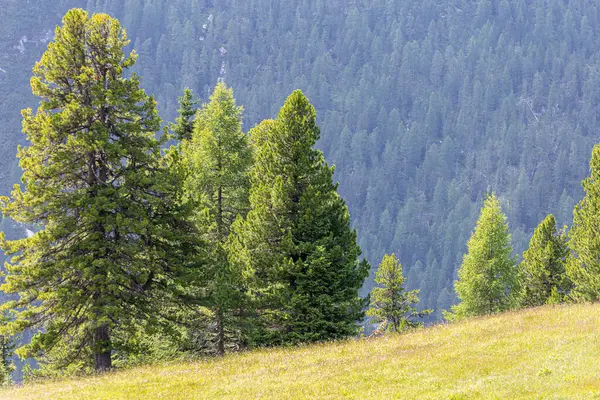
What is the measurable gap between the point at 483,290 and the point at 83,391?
3793 centimetres

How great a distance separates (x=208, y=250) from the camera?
28094 millimetres

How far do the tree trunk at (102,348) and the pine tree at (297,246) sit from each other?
656 cm

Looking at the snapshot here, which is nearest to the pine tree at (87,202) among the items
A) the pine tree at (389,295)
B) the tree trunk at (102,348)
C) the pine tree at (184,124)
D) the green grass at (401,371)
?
the tree trunk at (102,348)

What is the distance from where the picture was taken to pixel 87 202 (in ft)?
75.8

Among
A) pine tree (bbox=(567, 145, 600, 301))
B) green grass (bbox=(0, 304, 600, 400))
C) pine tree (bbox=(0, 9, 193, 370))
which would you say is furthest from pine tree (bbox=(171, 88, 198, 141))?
pine tree (bbox=(567, 145, 600, 301))

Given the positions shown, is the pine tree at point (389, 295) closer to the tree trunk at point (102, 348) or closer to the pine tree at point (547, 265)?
the pine tree at point (547, 265)

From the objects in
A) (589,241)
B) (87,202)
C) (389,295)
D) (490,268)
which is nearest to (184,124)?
(87,202)

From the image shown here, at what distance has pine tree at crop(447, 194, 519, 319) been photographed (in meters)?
49.3

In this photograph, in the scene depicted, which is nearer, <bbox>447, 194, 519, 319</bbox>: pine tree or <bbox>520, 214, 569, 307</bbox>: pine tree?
<bbox>447, 194, 519, 319</bbox>: pine tree

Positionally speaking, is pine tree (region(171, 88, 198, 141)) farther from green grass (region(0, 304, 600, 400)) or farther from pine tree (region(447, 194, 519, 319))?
pine tree (region(447, 194, 519, 319))

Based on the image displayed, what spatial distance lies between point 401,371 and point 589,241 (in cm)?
2703

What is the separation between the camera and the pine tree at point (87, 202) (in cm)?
2255

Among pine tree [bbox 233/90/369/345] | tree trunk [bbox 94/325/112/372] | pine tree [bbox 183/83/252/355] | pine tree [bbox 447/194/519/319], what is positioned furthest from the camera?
pine tree [bbox 447/194/519/319]

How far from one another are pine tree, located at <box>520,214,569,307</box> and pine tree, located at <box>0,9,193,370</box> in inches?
A: 1385
